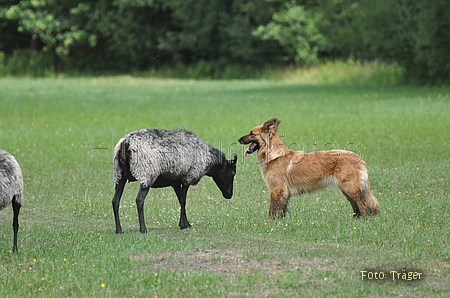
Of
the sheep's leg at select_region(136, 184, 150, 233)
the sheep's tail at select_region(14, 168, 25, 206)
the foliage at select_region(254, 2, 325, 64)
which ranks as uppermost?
the foliage at select_region(254, 2, 325, 64)

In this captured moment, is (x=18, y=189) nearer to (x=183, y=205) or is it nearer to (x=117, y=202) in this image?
(x=117, y=202)

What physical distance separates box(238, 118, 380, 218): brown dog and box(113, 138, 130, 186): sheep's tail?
1627 mm

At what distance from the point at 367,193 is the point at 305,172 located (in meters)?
0.85

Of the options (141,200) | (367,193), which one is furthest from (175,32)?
(141,200)

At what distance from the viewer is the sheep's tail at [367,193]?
9.48 meters

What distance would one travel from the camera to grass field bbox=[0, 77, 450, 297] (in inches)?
269

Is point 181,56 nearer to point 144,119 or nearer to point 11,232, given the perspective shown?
point 144,119

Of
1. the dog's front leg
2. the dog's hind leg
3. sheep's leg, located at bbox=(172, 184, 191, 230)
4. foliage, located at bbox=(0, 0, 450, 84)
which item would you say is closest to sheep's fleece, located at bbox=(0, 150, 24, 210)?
sheep's leg, located at bbox=(172, 184, 191, 230)

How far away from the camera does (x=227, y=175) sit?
10.5m

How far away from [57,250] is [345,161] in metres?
3.79

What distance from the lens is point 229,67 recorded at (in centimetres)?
5481

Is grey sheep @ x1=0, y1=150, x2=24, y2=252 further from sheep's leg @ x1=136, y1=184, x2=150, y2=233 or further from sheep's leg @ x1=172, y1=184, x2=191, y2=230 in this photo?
sheep's leg @ x1=172, y1=184, x2=191, y2=230

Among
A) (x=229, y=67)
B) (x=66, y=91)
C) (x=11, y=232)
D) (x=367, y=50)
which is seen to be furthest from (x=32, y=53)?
(x=11, y=232)

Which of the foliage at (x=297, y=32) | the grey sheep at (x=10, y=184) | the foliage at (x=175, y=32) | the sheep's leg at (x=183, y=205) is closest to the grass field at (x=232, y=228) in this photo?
the sheep's leg at (x=183, y=205)
